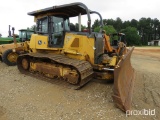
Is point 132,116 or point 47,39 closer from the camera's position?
point 132,116

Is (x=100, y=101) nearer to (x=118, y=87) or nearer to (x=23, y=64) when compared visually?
(x=118, y=87)

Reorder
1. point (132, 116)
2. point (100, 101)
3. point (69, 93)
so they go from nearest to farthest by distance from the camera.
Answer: point (132, 116) < point (100, 101) < point (69, 93)

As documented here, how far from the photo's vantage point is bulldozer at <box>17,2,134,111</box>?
21.5 feet

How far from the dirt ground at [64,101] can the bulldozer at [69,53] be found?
35cm

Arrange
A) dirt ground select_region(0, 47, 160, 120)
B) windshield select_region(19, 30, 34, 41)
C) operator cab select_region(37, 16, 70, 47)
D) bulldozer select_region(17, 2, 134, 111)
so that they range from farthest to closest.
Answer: windshield select_region(19, 30, 34, 41) < operator cab select_region(37, 16, 70, 47) < bulldozer select_region(17, 2, 134, 111) < dirt ground select_region(0, 47, 160, 120)

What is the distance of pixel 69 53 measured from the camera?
24.1 feet

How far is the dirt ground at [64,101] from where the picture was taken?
4.97 m

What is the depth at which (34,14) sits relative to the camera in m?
8.31

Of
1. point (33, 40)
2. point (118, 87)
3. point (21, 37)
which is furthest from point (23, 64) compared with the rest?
point (21, 37)

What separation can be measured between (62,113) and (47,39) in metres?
3.44

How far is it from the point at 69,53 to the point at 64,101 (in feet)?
6.71

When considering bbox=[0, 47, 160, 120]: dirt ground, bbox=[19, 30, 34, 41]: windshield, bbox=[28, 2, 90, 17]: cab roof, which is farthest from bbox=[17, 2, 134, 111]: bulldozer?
bbox=[19, 30, 34, 41]: windshield

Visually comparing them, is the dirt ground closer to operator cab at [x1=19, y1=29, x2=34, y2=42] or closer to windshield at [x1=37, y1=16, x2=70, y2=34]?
windshield at [x1=37, y1=16, x2=70, y2=34]

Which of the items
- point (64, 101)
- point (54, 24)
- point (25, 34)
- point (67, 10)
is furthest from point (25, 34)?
point (64, 101)
